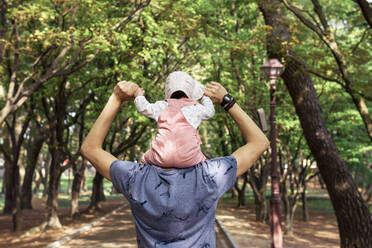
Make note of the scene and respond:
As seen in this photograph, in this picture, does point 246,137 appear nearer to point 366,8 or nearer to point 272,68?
point 366,8

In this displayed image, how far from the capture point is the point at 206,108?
77.9 inches

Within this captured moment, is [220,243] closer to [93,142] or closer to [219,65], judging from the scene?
[219,65]

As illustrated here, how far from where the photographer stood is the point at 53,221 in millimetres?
18812

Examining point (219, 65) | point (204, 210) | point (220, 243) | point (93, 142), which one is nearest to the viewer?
point (204, 210)

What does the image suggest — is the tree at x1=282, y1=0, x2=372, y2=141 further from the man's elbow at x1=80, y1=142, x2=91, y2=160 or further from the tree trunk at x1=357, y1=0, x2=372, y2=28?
the man's elbow at x1=80, y1=142, x2=91, y2=160

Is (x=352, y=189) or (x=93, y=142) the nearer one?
(x=93, y=142)

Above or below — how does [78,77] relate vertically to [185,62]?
below

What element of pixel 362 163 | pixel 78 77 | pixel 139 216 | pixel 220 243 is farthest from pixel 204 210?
pixel 362 163

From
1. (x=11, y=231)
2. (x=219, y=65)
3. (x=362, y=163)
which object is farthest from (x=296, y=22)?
(x=362, y=163)

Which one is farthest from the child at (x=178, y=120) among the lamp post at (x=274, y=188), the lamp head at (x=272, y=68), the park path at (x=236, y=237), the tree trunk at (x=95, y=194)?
the tree trunk at (x=95, y=194)

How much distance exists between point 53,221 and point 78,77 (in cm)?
602

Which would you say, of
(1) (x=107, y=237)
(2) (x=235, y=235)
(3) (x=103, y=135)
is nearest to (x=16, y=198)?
(1) (x=107, y=237)

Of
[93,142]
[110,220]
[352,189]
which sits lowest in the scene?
[110,220]

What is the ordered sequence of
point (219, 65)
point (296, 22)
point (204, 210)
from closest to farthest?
point (204, 210)
point (296, 22)
point (219, 65)
